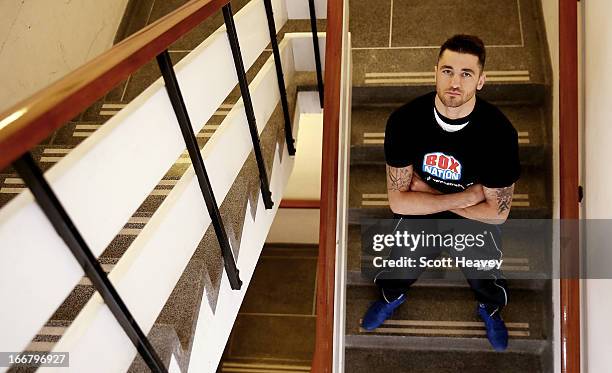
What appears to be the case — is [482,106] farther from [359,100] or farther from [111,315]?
[111,315]

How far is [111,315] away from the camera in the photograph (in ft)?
4.49

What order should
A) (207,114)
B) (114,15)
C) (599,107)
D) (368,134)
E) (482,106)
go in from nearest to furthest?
(207,114), (482,106), (599,107), (368,134), (114,15)

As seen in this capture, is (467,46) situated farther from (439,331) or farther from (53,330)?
(53,330)

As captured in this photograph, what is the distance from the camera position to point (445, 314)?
3096 millimetres

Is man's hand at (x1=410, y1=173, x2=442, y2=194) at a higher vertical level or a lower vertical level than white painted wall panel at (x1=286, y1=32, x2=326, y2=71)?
A: lower

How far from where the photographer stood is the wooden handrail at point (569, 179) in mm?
2701

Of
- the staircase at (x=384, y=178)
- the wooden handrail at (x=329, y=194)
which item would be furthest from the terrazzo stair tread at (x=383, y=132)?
the wooden handrail at (x=329, y=194)

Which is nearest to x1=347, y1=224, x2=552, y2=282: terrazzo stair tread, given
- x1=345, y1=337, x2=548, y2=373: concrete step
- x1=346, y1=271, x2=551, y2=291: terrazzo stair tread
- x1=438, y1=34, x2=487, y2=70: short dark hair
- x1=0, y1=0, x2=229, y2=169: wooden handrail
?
x1=346, y1=271, x2=551, y2=291: terrazzo stair tread

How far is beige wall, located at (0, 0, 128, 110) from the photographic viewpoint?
105 inches

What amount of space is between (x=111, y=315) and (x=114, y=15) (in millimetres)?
2760

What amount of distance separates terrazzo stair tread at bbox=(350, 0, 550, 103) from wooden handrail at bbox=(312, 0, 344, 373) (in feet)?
1.58

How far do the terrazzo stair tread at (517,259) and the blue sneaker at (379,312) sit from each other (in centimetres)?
19

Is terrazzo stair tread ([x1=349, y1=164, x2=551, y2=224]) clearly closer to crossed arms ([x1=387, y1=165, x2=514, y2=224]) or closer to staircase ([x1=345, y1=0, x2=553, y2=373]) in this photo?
staircase ([x1=345, y1=0, x2=553, y2=373])

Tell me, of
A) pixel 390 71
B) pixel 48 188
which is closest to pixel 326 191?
pixel 390 71
